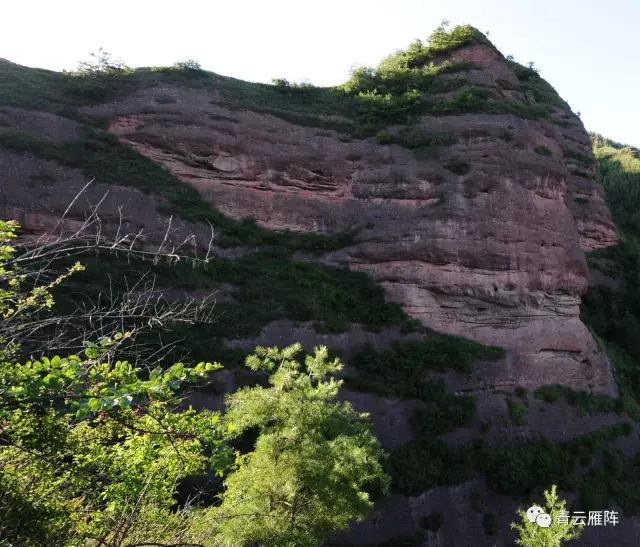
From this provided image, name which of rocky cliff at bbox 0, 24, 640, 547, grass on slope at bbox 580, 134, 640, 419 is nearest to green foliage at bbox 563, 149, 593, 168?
grass on slope at bbox 580, 134, 640, 419

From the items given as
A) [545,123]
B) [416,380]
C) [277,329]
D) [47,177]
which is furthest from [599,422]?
[47,177]

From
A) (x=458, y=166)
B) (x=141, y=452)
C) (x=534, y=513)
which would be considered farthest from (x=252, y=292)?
(x=458, y=166)

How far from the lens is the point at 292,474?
343 inches

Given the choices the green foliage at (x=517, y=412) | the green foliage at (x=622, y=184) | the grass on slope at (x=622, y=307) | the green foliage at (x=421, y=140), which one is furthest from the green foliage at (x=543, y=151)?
the green foliage at (x=622, y=184)

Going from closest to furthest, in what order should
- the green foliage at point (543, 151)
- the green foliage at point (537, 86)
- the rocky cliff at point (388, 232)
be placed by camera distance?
1. the rocky cliff at point (388, 232)
2. the green foliage at point (543, 151)
3. the green foliage at point (537, 86)

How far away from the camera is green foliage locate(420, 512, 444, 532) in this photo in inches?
583

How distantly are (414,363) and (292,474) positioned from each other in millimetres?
12141

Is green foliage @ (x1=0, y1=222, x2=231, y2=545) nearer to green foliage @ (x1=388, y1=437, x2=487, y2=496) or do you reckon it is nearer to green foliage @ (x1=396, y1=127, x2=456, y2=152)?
green foliage @ (x1=388, y1=437, x2=487, y2=496)

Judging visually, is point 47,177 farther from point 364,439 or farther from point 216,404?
point 364,439

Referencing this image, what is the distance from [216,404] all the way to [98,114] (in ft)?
62.7

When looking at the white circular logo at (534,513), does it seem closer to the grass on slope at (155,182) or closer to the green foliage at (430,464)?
the green foliage at (430,464)

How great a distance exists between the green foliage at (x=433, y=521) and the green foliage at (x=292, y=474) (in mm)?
6379

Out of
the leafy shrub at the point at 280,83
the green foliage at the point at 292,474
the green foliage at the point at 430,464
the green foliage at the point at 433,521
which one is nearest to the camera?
the green foliage at the point at 292,474

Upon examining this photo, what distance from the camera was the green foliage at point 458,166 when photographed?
25.0 metres
